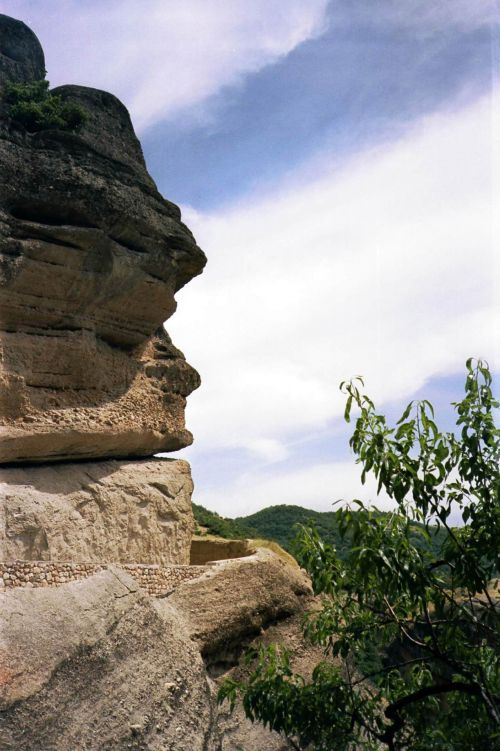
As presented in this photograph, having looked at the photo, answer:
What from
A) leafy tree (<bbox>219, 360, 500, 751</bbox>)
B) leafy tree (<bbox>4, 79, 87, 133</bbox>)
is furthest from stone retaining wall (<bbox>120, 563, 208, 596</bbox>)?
leafy tree (<bbox>4, 79, 87, 133</bbox>)

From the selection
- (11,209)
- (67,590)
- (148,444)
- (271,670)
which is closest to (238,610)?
(67,590)

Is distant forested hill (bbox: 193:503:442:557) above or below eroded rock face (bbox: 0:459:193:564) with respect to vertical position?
above

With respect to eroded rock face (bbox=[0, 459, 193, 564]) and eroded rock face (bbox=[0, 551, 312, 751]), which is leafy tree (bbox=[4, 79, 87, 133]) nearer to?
eroded rock face (bbox=[0, 459, 193, 564])

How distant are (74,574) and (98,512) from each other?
2.64m

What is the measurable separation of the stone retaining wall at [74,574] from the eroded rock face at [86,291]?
9.27 ft

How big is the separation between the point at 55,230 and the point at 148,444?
5133 mm

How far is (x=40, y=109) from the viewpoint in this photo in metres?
15.0

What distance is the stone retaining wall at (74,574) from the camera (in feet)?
35.3

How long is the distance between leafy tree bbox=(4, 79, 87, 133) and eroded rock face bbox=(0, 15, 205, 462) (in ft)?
1.34

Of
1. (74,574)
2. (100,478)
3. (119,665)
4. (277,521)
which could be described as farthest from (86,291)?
(277,521)

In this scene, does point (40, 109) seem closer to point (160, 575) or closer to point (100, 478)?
point (100, 478)

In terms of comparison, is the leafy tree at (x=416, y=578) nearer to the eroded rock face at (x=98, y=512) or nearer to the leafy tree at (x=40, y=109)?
the eroded rock face at (x=98, y=512)

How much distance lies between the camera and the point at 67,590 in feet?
34.6

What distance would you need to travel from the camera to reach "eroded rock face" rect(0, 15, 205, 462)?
13.6 metres
